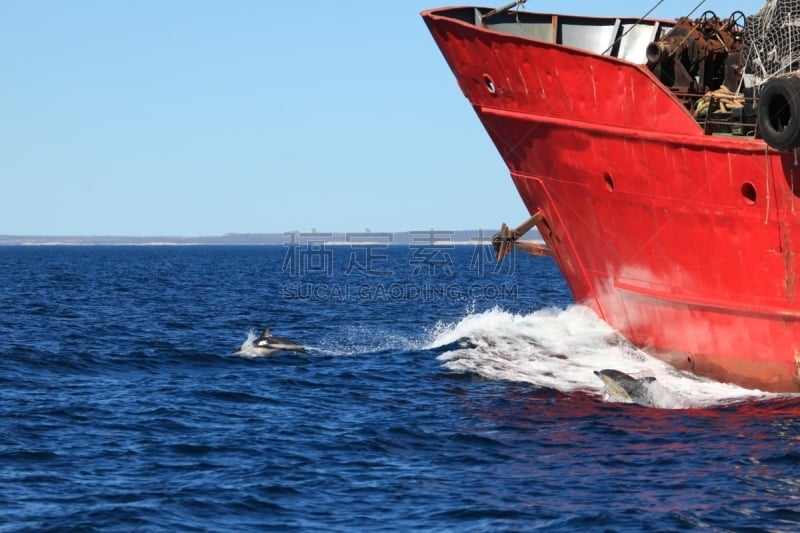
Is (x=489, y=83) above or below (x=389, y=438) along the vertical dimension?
above

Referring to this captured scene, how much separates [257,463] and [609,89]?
9278mm

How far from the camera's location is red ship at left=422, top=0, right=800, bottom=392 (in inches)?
673

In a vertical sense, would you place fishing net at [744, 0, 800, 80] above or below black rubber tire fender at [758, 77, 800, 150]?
above

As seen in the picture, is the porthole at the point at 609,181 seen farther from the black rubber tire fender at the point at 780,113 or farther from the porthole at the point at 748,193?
the black rubber tire fender at the point at 780,113

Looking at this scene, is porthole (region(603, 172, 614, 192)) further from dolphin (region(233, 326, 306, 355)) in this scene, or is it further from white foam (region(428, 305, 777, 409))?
dolphin (region(233, 326, 306, 355))

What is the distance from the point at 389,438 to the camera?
621 inches

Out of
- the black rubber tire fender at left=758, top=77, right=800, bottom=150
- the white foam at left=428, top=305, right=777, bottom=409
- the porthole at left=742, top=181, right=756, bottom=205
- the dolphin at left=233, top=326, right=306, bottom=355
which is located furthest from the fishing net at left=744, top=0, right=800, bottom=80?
the dolphin at left=233, top=326, right=306, bottom=355

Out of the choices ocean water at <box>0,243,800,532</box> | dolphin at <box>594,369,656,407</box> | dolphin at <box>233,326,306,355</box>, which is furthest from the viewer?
dolphin at <box>233,326,306,355</box>

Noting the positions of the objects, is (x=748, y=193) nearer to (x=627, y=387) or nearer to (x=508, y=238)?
(x=627, y=387)

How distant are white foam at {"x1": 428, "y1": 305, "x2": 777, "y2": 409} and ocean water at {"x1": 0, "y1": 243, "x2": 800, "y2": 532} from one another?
0.06 metres

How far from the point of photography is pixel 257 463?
14383 millimetres

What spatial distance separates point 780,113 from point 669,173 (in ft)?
7.71

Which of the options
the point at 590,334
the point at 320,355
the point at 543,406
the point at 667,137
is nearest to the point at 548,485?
the point at 543,406

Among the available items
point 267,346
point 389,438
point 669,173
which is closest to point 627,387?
point 669,173
